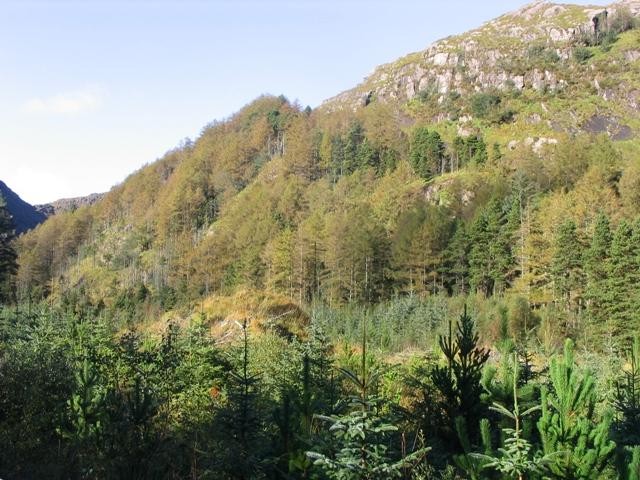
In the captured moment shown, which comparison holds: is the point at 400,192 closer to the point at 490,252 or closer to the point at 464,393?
the point at 490,252

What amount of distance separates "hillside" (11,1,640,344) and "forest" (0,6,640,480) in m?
0.39

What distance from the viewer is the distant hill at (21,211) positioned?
172375 mm

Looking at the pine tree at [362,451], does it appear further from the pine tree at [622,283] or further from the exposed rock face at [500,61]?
the exposed rock face at [500,61]

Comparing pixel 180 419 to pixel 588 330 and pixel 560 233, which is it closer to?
pixel 588 330

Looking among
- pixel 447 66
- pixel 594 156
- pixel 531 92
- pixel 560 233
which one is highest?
pixel 447 66

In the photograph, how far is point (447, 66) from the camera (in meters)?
106

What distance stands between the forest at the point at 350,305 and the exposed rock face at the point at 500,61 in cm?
325

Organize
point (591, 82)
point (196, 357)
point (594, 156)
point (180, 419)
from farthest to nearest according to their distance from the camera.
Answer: point (591, 82) → point (594, 156) → point (196, 357) → point (180, 419)

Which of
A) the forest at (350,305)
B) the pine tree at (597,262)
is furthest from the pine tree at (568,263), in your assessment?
the pine tree at (597,262)

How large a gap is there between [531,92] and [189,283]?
6352cm

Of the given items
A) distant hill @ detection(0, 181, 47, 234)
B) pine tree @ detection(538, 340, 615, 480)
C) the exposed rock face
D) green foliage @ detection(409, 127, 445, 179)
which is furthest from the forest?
distant hill @ detection(0, 181, 47, 234)

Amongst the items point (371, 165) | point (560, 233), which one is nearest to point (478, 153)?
point (371, 165)

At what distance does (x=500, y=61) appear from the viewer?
96500mm

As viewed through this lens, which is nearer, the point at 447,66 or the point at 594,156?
the point at 594,156
